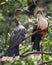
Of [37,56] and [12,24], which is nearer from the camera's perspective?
[37,56]

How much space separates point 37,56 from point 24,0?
1.00 meters

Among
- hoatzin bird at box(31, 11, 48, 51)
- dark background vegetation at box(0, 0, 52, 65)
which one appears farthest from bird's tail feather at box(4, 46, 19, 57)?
hoatzin bird at box(31, 11, 48, 51)

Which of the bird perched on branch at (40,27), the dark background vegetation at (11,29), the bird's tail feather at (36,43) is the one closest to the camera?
the dark background vegetation at (11,29)

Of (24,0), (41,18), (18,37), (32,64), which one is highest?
(24,0)

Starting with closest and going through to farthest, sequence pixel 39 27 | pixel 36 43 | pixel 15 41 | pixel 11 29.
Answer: pixel 15 41 → pixel 39 27 → pixel 36 43 → pixel 11 29

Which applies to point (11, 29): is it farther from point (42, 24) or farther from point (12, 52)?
point (12, 52)

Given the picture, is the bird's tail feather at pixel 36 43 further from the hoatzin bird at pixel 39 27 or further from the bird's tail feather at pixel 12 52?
the bird's tail feather at pixel 12 52

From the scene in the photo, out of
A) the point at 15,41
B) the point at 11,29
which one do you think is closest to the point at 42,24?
the point at 15,41

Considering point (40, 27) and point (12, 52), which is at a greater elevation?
point (40, 27)

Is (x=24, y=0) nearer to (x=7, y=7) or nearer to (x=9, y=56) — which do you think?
(x=7, y=7)

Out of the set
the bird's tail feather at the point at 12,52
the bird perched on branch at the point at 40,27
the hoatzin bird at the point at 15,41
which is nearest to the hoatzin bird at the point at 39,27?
the bird perched on branch at the point at 40,27

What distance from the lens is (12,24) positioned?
161 inches

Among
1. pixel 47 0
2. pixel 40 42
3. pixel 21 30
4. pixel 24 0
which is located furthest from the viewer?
pixel 24 0

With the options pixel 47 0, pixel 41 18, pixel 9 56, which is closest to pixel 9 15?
pixel 41 18
